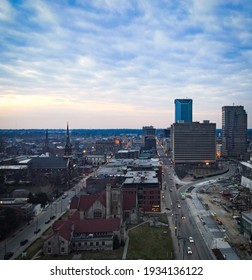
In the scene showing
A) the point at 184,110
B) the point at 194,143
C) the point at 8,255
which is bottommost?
the point at 8,255

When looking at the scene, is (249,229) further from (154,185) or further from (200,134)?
(200,134)

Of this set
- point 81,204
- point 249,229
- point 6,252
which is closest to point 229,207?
point 249,229

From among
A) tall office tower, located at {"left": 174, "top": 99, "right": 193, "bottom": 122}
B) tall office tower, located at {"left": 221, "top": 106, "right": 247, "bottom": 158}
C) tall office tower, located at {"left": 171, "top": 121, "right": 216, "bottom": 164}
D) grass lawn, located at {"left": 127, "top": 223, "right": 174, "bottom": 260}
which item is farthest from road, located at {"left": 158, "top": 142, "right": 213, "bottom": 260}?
tall office tower, located at {"left": 221, "top": 106, "right": 247, "bottom": 158}

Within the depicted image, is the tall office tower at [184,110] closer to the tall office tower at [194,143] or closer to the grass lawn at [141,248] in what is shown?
the tall office tower at [194,143]

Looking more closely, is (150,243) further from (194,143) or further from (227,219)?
(194,143)

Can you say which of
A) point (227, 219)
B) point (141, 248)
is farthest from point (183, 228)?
point (141, 248)
